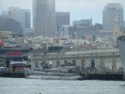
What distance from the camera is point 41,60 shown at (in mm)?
111500

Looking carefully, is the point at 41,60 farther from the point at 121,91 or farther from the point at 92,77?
the point at 121,91

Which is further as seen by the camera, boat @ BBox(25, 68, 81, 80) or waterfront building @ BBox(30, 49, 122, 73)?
waterfront building @ BBox(30, 49, 122, 73)

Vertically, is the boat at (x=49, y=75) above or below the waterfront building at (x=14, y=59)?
below

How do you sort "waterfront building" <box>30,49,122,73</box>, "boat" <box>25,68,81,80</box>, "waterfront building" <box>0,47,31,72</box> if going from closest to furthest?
"boat" <box>25,68,81,80</box> → "waterfront building" <box>0,47,31,72</box> → "waterfront building" <box>30,49,122,73</box>

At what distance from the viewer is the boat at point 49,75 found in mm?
79062

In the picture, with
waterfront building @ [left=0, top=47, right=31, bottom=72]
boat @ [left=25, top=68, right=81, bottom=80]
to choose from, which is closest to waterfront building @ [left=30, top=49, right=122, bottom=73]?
waterfront building @ [left=0, top=47, right=31, bottom=72]

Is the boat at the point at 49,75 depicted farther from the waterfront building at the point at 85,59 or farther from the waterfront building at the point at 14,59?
the waterfront building at the point at 85,59

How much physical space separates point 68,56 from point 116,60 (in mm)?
10414

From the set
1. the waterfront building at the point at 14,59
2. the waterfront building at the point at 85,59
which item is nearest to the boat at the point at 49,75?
the waterfront building at the point at 14,59

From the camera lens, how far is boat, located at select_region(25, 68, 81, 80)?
79062 mm

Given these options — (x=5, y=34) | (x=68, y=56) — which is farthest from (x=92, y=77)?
(x=5, y=34)

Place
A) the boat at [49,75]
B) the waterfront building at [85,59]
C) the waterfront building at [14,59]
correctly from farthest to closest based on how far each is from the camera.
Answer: the waterfront building at [85,59], the waterfront building at [14,59], the boat at [49,75]

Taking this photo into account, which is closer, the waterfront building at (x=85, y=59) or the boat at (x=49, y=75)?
the boat at (x=49, y=75)

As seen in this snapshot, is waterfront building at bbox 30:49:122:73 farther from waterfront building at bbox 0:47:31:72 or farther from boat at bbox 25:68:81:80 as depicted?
boat at bbox 25:68:81:80
